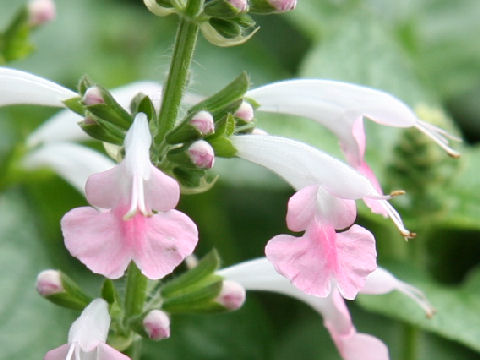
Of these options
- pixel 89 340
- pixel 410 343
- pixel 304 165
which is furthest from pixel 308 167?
pixel 410 343

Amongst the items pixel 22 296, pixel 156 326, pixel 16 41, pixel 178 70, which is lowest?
pixel 22 296

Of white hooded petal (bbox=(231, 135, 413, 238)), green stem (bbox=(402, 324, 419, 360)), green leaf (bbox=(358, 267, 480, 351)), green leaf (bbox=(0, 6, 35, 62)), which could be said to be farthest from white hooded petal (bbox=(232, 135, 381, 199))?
green leaf (bbox=(0, 6, 35, 62))

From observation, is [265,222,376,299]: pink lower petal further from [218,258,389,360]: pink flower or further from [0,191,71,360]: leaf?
[0,191,71,360]: leaf

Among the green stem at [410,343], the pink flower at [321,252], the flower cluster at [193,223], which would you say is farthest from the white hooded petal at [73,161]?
the green stem at [410,343]

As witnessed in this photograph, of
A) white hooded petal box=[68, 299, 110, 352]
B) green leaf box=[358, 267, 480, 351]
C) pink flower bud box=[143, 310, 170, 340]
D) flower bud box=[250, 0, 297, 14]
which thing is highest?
flower bud box=[250, 0, 297, 14]

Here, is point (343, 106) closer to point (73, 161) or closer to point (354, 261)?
point (354, 261)

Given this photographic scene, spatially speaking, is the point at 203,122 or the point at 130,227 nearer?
the point at 130,227
